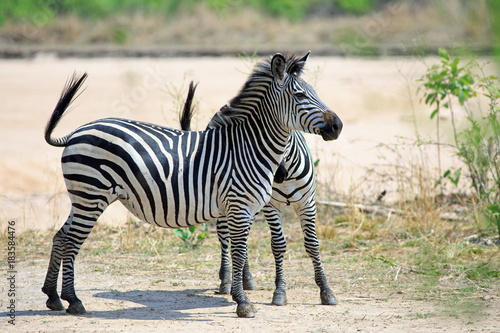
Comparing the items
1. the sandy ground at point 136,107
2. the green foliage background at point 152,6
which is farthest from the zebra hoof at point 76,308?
the green foliage background at point 152,6

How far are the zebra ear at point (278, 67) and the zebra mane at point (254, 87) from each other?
69mm

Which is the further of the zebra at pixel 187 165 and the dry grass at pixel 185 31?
the dry grass at pixel 185 31

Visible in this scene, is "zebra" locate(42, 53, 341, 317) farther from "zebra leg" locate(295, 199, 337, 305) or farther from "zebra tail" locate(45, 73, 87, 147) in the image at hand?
"zebra leg" locate(295, 199, 337, 305)

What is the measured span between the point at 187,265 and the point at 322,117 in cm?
289

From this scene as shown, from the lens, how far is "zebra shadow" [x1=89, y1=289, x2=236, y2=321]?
16.5 ft

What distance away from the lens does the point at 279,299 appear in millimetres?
5352

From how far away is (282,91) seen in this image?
4.98m

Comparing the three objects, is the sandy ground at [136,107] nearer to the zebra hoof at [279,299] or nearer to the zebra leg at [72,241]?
the zebra leg at [72,241]

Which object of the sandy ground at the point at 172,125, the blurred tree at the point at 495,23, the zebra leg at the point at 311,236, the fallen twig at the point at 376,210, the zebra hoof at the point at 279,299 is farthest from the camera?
the fallen twig at the point at 376,210

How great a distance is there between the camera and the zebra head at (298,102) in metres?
4.78

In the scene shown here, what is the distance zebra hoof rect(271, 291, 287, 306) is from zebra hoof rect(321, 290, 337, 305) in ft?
1.18

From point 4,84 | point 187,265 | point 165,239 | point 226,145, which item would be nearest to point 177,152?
point 226,145

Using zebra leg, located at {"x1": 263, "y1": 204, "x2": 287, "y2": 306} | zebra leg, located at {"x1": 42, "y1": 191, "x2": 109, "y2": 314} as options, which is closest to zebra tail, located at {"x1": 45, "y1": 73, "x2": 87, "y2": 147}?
zebra leg, located at {"x1": 42, "y1": 191, "x2": 109, "y2": 314}

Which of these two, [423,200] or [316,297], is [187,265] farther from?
[423,200]
